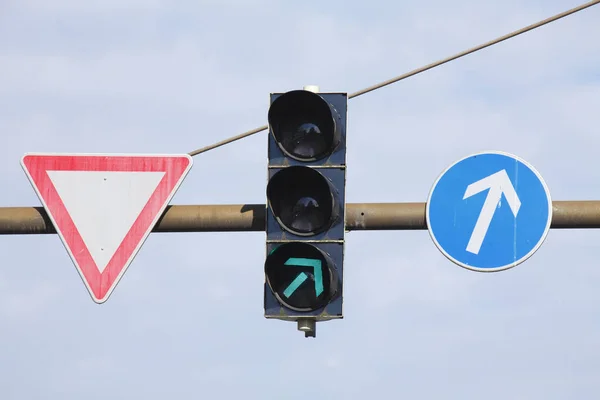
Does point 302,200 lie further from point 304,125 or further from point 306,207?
point 304,125

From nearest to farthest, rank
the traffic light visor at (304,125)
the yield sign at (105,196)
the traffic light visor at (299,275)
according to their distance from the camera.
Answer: the traffic light visor at (299,275), the traffic light visor at (304,125), the yield sign at (105,196)

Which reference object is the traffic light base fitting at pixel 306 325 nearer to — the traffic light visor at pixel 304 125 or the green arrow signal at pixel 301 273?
the green arrow signal at pixel 301 273

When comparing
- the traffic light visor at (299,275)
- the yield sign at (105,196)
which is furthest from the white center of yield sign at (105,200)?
the traffic light visor at (299,275)

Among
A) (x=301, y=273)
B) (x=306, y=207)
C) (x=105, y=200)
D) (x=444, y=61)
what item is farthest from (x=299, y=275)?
(x=444, y=61)

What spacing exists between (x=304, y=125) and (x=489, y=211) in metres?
1.13

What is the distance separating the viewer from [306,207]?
8062mm

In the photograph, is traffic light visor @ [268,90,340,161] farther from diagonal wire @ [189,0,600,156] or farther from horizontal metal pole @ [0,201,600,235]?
horizontal metal pole @ [0,201,600,235]

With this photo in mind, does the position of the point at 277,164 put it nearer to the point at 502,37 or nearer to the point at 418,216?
the point at 418,216

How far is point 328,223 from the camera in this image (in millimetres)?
8000

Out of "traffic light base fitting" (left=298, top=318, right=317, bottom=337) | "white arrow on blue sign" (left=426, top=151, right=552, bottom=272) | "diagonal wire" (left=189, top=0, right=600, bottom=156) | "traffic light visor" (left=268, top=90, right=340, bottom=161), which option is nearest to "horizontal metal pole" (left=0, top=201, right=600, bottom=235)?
"white arrow on blue sign" (left=426, top=151, right=552, bottom=272)

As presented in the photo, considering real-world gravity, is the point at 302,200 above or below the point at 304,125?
below

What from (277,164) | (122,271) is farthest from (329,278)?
(122,271)

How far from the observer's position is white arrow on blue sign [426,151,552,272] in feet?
26.6

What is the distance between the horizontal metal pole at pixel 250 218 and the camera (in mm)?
8422
